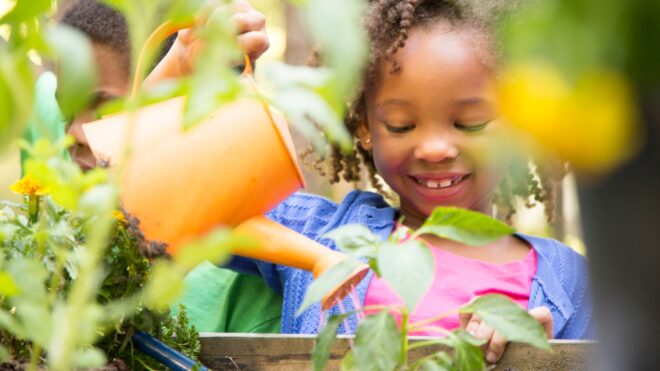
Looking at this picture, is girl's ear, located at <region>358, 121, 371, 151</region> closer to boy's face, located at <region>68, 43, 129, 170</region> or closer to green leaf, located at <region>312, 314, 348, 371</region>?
boy's face, located at <region>68, 43, 129, 170</region>

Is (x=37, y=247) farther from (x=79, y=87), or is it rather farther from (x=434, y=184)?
(x=434, y=184)

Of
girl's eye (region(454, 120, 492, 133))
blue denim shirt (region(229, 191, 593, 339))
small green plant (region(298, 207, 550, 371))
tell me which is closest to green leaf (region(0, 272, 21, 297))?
small green plant (region(298, 207, 550, 371))

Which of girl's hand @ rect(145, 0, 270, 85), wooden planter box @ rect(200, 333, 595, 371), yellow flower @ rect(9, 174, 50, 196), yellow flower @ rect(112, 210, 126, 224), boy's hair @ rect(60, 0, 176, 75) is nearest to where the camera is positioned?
yellow flower @ rect(9, 174, 50, 196)

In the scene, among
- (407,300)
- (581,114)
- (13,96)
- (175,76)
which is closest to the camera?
(581,114)

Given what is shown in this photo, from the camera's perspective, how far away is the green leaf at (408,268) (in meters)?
0.76

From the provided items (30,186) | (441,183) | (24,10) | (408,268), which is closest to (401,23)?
(441,183)

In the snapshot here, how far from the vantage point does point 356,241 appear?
34.4 inches

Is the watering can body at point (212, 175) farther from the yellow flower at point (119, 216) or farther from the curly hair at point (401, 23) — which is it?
the curly hair at point (401, 23)

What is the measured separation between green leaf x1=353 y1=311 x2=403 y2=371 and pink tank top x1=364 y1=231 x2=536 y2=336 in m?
0.93

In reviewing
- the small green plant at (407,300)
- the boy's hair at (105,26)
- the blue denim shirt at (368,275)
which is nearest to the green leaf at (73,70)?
the small green plant at (407,300)

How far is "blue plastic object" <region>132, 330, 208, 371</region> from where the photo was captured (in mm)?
1113

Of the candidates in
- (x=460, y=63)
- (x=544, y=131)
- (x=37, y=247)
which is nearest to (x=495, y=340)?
(x=37, y=247)

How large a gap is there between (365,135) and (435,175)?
0.27 meters

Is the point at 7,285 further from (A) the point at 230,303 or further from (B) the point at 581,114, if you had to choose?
(A) the point at 230,303
